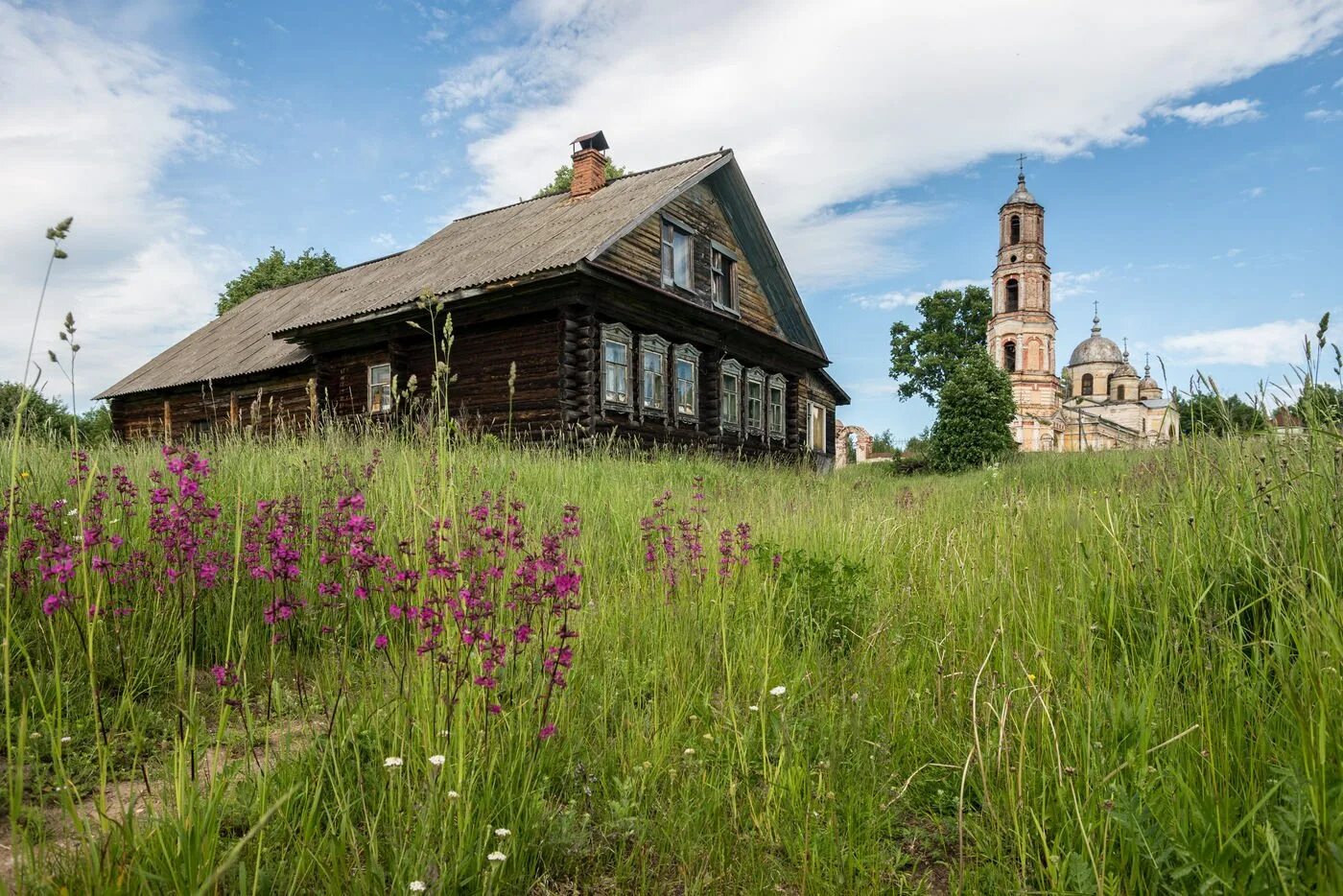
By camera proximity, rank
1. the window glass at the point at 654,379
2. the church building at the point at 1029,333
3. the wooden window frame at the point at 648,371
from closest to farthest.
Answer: the wooden window frame at the point at 648,371, the window glass at the point at 654,379, the church building at the point at 1029,333

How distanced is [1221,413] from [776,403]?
711 inches

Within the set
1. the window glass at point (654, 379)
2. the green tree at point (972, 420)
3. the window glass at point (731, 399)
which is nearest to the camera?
the window glass at point (654, 379)

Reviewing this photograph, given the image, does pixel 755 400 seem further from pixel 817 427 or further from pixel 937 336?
pixel 937 336

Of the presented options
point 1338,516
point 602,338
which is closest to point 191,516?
point 1338,516

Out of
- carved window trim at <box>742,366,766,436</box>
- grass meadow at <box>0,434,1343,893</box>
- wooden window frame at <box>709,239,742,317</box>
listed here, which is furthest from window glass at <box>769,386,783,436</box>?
grass meadow at <box>0,434,1343,893</box>

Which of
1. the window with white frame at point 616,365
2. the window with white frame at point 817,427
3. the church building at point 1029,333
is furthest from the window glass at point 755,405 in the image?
the church building at point 1029,333

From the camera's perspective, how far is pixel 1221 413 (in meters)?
3.31

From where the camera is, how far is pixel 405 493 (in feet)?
17.4

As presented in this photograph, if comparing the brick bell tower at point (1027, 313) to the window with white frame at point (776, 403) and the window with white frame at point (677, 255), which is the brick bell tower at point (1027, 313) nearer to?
the window with white frame at point (776, 403)

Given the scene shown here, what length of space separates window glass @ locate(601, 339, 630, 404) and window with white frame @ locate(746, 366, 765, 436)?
4980 mm

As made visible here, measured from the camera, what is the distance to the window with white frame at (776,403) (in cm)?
2091

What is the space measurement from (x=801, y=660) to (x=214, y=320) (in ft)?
87.9

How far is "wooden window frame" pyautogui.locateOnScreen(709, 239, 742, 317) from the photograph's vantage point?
1840 centimetres

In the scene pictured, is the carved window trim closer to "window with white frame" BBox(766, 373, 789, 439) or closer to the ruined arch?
"window with white frame" BBox(766, 373, 789, 439)
